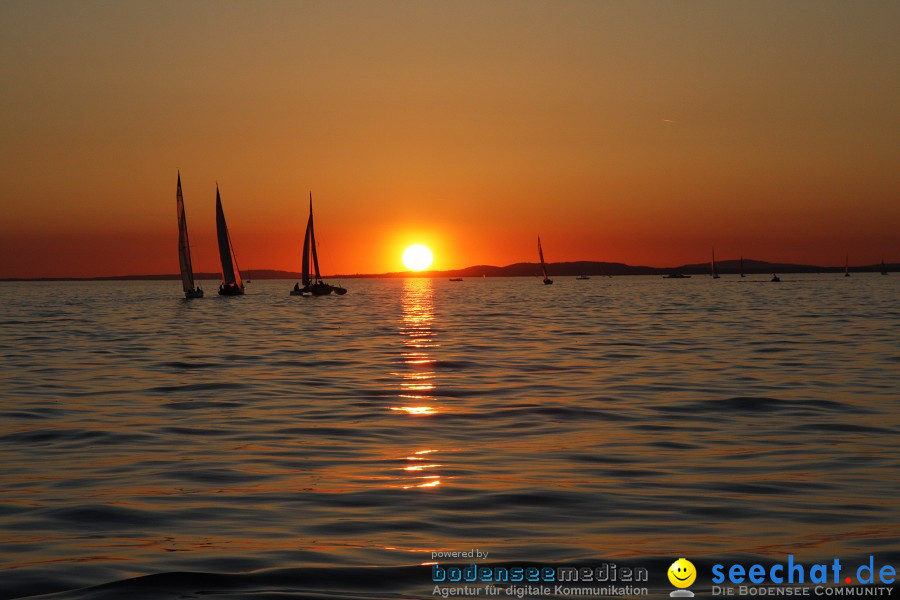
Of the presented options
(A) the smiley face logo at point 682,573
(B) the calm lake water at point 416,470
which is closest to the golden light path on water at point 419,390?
(B) the calm lake water at point 416,470

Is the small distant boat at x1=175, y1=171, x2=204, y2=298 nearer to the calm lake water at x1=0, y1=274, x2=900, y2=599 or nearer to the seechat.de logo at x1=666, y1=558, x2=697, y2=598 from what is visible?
the calm lake water at x1=0, y1=274, x2=900, y2=599

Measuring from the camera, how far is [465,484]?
41.1ft

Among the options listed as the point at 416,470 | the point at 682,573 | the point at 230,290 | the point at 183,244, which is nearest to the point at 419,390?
the point at 416,470

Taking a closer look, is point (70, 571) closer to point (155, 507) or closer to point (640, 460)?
point (155, 507)

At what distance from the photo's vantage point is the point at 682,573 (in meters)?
8.53

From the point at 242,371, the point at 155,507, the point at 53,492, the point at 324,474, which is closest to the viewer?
the point at 155,507

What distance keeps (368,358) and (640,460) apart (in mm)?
21416

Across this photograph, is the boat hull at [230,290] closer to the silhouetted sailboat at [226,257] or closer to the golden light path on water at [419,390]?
the silhouetted sailboat at [226,257]

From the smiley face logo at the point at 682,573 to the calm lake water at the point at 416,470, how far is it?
0.38 ft

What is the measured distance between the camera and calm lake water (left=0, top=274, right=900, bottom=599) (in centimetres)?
913

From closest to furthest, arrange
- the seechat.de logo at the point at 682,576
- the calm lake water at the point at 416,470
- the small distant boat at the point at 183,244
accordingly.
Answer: the seechat.de logo at the point at 682,576
the calm lake water at the point at 416,470
the small distant boat at the point at 183,244

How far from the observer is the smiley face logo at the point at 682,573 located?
832cm

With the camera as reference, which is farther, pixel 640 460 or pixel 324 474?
pixel 640 460

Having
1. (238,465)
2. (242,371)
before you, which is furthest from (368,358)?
(238,465)
